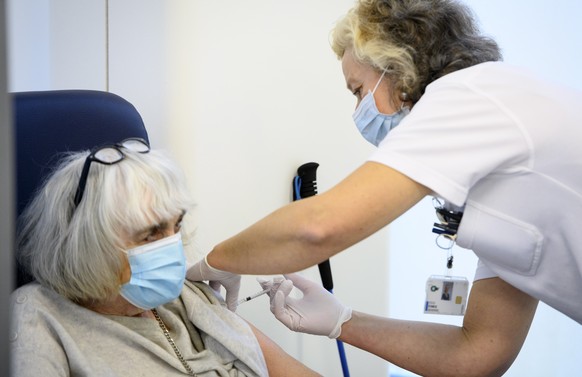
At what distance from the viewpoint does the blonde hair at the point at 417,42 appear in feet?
5.00

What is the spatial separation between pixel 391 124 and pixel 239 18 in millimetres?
984

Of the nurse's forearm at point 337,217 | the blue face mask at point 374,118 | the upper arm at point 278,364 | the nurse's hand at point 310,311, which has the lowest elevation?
the upper arm at point 278,364

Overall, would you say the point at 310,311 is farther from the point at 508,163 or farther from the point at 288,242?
the point at 508,163

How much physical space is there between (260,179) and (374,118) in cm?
92

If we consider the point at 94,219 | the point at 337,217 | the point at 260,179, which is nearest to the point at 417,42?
the point at 337,217

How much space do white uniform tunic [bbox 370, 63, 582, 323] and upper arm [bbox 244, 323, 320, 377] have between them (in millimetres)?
589

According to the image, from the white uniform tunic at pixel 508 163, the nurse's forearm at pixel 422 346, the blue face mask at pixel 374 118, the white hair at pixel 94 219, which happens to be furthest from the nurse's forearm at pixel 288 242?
the nurse's forearm at pixel 422 346

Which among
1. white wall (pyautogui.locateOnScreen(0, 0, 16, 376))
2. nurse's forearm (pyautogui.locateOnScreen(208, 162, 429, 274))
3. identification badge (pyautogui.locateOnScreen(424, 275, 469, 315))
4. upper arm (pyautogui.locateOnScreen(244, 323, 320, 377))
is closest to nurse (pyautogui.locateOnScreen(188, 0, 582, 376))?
nurse's forearm (pyautogui.locateOnScreen(208, 162, 429, 274))

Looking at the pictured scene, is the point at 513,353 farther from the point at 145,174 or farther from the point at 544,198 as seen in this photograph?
the point at 145,174

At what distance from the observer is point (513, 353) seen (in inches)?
67.7

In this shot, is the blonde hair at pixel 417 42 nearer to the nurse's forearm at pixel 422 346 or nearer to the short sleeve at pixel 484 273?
the short sleeve at pixel 484 273

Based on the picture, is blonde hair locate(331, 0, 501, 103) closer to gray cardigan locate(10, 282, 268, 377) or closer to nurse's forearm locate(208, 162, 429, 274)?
nurse's forearm locate(208, 162, 429, 274)

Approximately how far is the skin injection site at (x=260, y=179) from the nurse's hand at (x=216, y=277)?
1cm

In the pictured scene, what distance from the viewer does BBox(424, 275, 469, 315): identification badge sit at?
2125 mm
